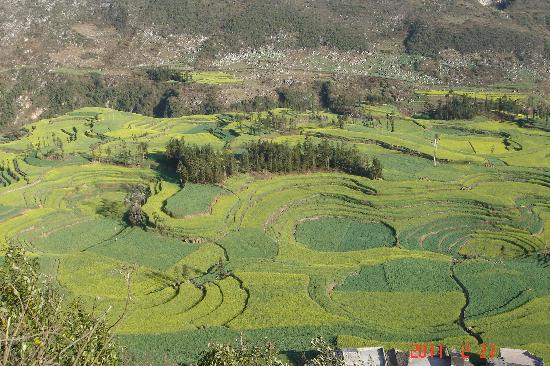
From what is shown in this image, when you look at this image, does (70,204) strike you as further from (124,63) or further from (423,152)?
(124,63)

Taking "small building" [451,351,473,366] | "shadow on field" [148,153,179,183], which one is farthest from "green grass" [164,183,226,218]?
"small building" [451,351,473,366]

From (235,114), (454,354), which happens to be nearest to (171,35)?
(235,114)

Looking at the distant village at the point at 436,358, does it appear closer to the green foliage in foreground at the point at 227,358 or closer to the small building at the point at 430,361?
the small building at the point at 430,361

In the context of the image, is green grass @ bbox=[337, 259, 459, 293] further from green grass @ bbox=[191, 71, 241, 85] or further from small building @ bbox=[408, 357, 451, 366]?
green grass @ bbox=[191, 71, 241, 85]

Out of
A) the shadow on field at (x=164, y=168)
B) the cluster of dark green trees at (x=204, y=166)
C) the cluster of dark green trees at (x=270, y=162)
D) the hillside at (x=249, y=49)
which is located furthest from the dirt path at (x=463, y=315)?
the hillside at (x=249, y=49)

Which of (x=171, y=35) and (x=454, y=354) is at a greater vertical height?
(x=171, y=35)

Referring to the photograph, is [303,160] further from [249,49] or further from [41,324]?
[249,49]
